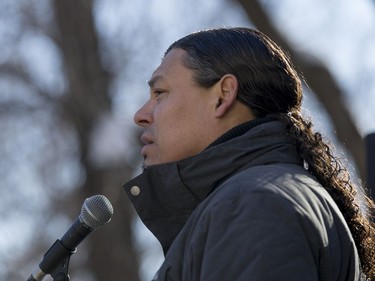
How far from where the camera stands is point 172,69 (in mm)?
4031

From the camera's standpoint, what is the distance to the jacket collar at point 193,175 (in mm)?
3635

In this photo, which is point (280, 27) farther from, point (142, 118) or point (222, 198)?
point (222, 198)

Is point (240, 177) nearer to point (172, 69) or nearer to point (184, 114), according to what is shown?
point (184, 114)

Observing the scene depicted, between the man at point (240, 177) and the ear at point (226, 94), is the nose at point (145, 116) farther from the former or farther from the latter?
the ear at point (226, 94)

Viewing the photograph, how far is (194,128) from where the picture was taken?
388 centimetres

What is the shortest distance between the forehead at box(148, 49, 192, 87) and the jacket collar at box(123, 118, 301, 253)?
1.04 ft

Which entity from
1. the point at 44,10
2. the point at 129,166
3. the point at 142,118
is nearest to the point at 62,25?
the point at 44,10

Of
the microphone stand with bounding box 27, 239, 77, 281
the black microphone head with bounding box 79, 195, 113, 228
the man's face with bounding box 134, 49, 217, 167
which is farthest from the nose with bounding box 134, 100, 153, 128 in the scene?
the microphone stand with bounding box 27, 239, 77, 281

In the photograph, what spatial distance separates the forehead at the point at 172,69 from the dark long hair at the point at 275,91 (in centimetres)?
2

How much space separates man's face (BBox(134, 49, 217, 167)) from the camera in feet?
12.7

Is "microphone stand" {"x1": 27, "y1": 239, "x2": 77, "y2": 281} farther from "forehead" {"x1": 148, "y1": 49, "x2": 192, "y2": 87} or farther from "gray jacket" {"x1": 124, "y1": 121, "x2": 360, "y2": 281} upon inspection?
"forehead" {"x1": 148, "y1": 49, "x2": 192, "y2": 87}

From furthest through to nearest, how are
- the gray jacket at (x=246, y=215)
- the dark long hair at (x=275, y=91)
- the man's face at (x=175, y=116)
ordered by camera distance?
1. the man's face at (x=175, y=116)
2. the dark long hair at (x=275, y=91)
3. the gray jacket at (x=246, y=215)

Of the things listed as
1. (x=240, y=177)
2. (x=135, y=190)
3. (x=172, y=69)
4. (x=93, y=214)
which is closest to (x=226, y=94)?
(x=172, y=69)

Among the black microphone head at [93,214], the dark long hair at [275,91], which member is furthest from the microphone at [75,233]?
the dark long hair at [275,91]
